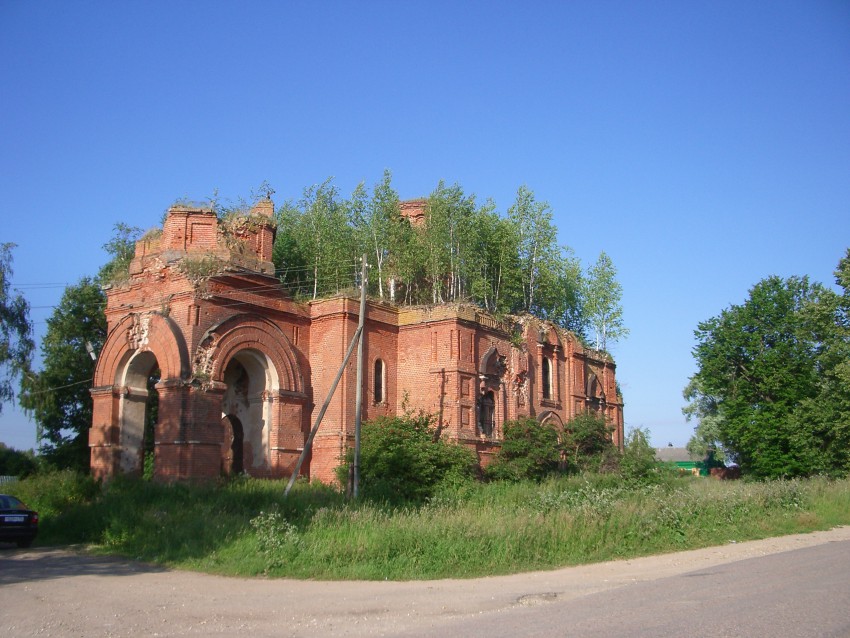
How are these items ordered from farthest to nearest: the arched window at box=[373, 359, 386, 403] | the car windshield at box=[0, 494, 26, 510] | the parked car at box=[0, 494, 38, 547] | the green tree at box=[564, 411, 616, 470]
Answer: the green tree at box=[564, 411, 616, 470], the arched window at box=[373, 359, 386, 403], the car windshield at box=[0, 494, 26, 510], the parked car at box=[0, 494, 38, 547]

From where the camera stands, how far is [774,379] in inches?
1633

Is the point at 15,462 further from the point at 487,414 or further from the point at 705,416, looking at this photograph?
the point at 705,416

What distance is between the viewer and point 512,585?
41.5ft

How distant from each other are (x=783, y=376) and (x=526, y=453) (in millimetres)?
21102

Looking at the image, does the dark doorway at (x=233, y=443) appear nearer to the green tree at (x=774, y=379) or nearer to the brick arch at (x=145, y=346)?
the brick arch at (x=145, y=346)

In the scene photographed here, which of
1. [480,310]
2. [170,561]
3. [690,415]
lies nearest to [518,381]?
[480,310]

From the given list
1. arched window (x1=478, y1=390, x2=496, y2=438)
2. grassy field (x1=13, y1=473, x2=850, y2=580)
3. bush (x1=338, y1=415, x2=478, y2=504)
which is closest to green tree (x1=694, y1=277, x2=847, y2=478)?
grassy field (x1=13, y1=473, x2=850, y2=580)

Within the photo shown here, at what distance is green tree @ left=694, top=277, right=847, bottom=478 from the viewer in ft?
128

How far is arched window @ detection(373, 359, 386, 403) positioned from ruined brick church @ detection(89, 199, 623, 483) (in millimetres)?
36

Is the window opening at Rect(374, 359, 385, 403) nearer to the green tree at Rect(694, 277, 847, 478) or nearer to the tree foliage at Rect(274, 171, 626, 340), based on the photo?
the tree foliage at Rect(274, 171, 626, 340)

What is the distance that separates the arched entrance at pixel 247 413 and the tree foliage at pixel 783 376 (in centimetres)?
2547

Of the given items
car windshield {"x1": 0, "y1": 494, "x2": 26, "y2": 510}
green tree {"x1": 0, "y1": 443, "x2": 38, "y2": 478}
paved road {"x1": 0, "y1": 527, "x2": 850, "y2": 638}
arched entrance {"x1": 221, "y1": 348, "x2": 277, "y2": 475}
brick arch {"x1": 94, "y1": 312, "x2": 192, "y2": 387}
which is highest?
brick arch {"x1": 94, "y1": 312, "x2": 192, "y2": 387}

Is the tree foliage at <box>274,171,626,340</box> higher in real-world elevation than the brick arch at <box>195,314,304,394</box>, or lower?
higher

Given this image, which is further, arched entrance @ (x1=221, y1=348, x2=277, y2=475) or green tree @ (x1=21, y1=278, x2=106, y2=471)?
green tree @ (x1=21, y1=278, x2=106, y2=471)
